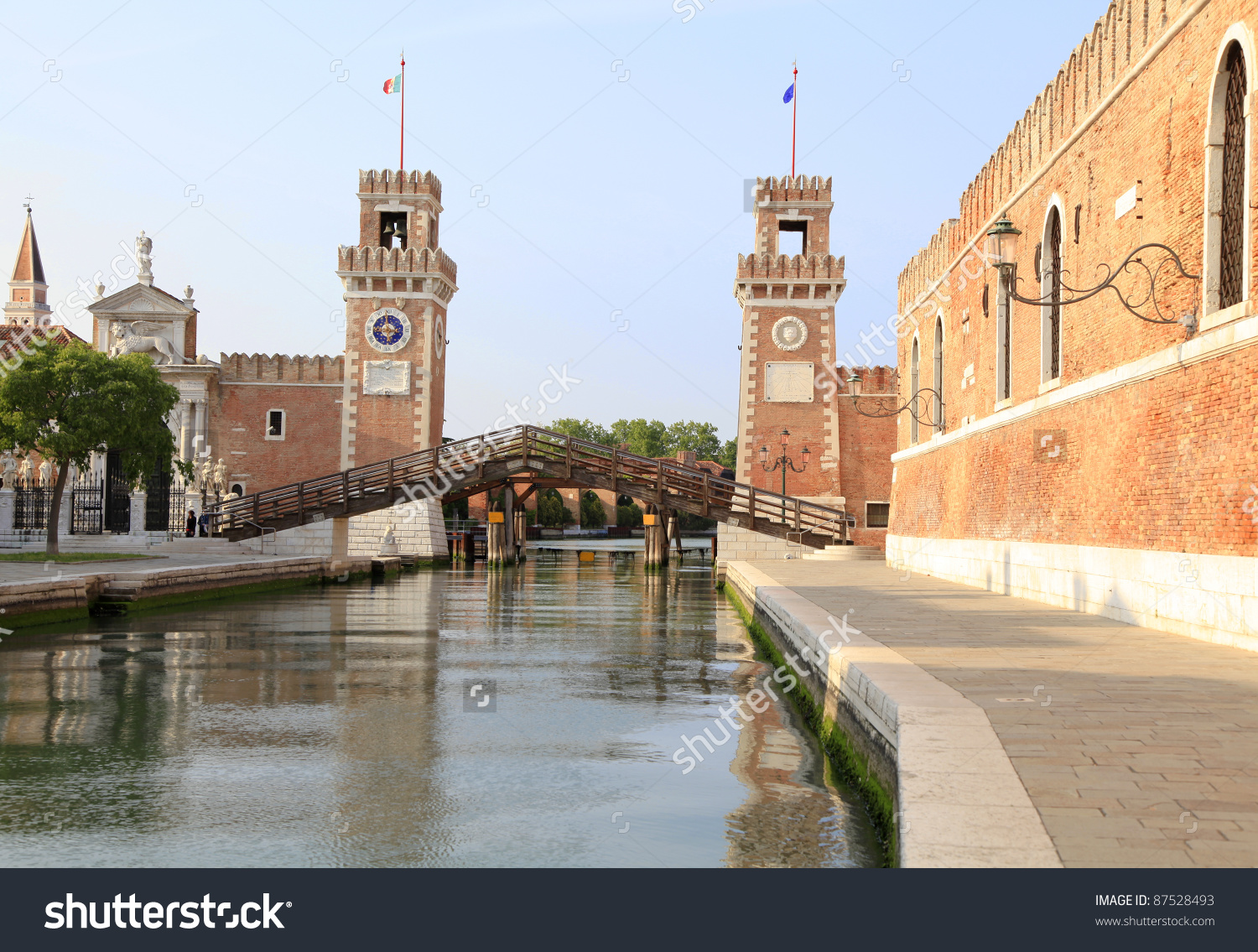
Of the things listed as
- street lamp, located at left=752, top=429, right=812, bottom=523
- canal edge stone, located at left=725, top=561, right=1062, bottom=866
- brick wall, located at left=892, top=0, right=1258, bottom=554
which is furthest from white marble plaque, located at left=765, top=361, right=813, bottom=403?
canal edge stone, located at left=725, top=561, right=1062, bottom=866

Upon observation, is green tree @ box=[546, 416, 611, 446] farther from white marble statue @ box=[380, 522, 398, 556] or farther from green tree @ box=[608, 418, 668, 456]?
white marble statue @ box=[380, 522, 398, 556]

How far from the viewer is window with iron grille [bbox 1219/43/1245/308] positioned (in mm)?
10016

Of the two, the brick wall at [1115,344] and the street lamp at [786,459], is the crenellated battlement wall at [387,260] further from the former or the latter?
the brick wall at [1115,344]

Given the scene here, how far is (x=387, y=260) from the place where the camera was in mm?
39250

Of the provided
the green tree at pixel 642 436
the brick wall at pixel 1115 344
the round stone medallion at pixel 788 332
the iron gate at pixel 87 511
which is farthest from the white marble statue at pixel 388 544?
the green tree at pixel 642 436

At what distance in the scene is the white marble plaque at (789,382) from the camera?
128 ft

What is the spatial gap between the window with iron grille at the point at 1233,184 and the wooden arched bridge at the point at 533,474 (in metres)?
Answer: 20.4

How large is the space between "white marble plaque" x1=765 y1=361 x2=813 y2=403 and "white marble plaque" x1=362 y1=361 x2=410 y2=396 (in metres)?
11.8

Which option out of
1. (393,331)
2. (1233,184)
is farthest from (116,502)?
(1233,184)

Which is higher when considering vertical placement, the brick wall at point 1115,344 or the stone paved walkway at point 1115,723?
the brick wall at point 1115,344

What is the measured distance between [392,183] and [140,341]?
9.86 meters

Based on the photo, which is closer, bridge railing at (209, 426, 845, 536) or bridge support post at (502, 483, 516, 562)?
bridge railing at (209, 426, 845, 536)
